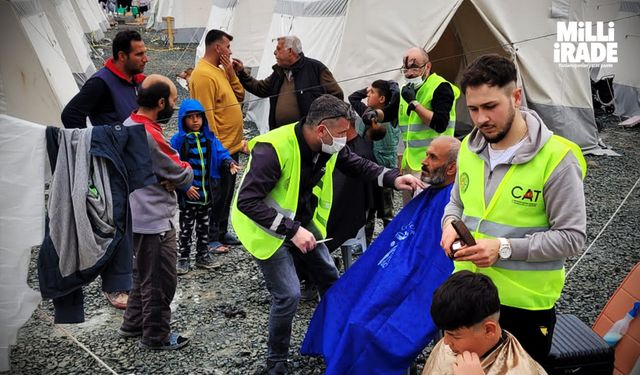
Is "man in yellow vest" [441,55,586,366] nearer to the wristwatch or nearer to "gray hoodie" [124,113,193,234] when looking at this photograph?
the wristwatch

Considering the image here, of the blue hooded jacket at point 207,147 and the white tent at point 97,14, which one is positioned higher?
the white tent at point 97,14

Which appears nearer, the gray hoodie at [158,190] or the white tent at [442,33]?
the gray hoodie at [158,190]

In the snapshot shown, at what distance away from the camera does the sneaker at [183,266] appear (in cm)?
494

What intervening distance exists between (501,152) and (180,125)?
299cm

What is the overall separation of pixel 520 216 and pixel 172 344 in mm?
2485

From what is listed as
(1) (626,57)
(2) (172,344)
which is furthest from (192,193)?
(1) (626,57)

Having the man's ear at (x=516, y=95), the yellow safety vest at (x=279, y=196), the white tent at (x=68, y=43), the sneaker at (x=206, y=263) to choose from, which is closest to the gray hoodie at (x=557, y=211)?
the man's ear at (x=516, y=95)

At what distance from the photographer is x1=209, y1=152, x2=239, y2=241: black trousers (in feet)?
16.8

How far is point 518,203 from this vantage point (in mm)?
2234

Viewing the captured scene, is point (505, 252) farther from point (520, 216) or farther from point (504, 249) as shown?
point (520, 216)

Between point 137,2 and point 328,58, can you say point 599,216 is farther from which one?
point 137,2

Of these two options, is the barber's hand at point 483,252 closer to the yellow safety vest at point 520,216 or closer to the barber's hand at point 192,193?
the yellow safety vest at point 520,216

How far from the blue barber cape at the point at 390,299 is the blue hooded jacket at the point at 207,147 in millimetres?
1866

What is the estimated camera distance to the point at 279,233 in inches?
122
